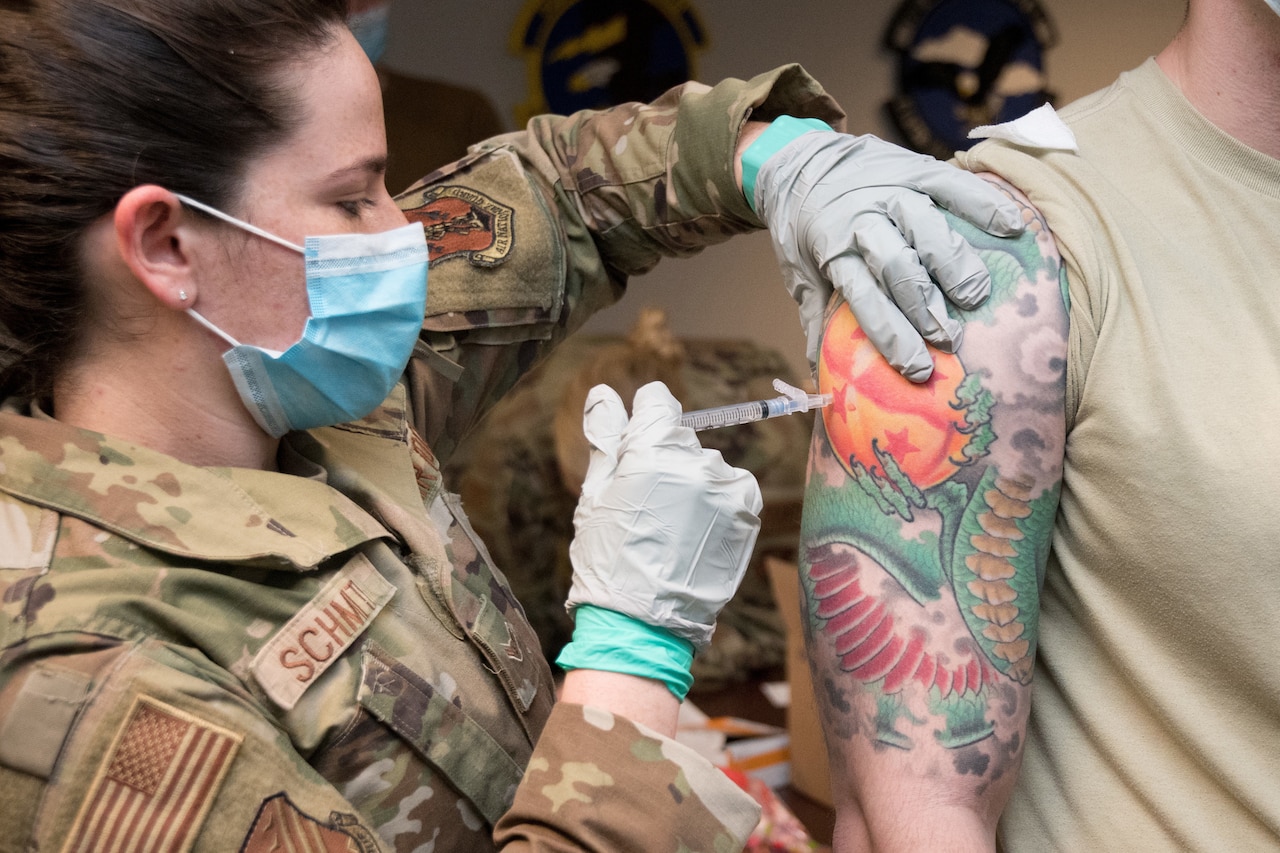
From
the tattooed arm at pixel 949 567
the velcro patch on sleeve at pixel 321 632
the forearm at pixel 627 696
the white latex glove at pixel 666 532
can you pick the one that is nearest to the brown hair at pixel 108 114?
the velcro patch on sleeve at pixel 321 632

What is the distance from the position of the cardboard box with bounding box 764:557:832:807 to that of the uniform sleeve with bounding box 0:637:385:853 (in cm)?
185

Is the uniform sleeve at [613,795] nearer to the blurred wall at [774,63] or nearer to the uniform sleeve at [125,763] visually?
the uniform sleeve at [125,763]

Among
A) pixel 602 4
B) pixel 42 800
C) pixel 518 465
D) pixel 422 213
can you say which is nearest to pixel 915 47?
pixel 602 4

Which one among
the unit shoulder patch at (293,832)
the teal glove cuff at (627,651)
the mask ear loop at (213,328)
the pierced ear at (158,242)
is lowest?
the unit shoulder patch at (293,832)

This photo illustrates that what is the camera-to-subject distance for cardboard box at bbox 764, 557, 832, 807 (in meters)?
2.58

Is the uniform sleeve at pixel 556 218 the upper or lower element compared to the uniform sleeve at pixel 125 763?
upper

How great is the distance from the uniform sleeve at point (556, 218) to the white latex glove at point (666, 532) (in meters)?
0.38

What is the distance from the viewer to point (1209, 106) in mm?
1064

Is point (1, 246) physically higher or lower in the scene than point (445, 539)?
higher

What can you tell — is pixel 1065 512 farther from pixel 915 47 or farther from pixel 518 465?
pixel 915 47

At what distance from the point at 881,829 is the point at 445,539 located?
1.88 feet

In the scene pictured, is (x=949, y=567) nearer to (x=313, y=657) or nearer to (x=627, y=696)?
(x=627, y=696)

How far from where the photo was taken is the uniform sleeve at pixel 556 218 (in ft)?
4.44

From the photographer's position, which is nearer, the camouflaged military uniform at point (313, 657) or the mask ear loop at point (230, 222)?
the camouflaged military uniform at point (313, 657)
